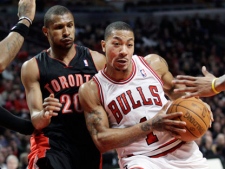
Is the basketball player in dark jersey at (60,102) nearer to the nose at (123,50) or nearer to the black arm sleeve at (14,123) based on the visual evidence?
the black arm sleeve at (14,123)

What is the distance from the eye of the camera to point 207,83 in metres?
3.80

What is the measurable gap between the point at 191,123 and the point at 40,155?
4.78ft

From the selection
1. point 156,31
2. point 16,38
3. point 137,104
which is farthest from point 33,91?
point 156,31

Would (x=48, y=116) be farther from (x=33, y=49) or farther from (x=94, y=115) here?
(x=33, y=49)

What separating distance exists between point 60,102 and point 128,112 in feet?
2.18

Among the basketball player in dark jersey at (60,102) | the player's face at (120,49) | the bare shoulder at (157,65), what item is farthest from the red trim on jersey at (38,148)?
the bare shoulder at (157,65)

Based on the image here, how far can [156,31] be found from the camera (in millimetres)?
17828

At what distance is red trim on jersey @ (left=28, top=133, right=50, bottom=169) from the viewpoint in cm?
441

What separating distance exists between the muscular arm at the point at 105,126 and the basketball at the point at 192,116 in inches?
3.4

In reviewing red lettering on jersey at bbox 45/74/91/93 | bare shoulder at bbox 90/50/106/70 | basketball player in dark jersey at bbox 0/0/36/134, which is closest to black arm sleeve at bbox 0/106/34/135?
basketball player in dark jersey at bbox 0/0/36/134

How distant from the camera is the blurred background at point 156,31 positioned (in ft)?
39.2

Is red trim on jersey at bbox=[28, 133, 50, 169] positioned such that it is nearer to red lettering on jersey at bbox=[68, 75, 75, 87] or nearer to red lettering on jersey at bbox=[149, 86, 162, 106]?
red lettering on jersey at bbox=[68, 75, 75, 87]

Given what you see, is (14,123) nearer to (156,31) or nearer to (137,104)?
(137,104)

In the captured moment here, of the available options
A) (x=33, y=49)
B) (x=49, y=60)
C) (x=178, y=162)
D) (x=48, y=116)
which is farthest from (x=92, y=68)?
(x=33, y=49)
